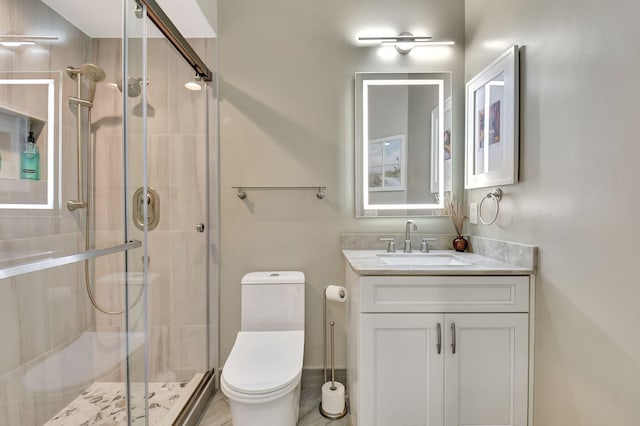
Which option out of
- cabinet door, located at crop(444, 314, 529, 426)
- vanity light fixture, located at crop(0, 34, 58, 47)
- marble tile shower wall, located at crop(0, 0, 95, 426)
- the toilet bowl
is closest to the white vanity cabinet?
cabinet door, located at crop(444, 314, 529, 426)

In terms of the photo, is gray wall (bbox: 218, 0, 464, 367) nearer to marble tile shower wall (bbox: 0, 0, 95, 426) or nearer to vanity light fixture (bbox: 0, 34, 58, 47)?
marble tile shower wall (bbox: 0, 0, 95, 426)

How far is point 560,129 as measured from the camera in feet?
4.20

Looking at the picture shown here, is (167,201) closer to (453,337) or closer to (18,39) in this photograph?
(18,39)

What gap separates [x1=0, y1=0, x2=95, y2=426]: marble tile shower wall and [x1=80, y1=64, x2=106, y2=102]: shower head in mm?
57

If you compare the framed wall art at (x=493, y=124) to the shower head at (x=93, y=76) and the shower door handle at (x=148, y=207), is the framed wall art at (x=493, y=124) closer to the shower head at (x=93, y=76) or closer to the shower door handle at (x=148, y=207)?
the shower door handle at (x=148, y=207)

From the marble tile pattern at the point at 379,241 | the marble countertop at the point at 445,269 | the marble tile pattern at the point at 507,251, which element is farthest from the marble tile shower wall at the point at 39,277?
the marble tile pattern at the point at 507,251

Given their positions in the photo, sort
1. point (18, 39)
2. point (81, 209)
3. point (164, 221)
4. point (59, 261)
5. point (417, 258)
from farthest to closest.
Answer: point (417, 258)
point (164, 221)
point (81, 209)
point (18, 39)
point (59, 261)

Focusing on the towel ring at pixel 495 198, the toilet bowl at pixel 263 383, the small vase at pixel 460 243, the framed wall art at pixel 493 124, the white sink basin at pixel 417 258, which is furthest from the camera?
the small vase at pixel 460 243

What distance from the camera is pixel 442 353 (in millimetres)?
1451

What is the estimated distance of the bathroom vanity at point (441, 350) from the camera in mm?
1449

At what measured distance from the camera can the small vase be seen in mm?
2043

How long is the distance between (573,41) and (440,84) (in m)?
0.96

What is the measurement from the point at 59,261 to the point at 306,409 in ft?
4.97

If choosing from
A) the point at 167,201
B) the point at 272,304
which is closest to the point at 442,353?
the point at 272,304
